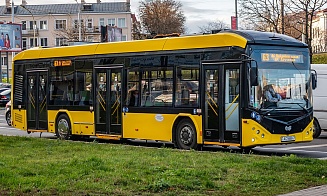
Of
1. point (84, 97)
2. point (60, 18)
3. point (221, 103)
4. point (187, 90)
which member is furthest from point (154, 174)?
point (60, 18)

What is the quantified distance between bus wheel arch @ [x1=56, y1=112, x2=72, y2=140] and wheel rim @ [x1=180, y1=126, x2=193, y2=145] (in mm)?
5532

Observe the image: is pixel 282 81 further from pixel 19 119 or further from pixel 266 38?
pixel 19 119

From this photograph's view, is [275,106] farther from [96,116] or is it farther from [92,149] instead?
[96,116]

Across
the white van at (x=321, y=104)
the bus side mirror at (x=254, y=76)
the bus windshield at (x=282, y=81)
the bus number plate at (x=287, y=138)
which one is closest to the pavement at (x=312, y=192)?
the bus side mirror at (x=254, y=76)

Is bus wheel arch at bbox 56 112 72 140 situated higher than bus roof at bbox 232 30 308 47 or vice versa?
bus roof at bbox 232 30 308 47

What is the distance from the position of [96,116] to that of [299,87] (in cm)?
699

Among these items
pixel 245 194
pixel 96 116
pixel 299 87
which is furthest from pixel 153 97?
pixel 245 194

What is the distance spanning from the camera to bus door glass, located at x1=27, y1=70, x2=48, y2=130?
82.6 feet

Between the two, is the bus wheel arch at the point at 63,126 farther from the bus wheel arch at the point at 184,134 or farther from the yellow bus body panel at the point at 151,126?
the bus wheel arch at the point at 184,134

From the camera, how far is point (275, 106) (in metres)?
18.2

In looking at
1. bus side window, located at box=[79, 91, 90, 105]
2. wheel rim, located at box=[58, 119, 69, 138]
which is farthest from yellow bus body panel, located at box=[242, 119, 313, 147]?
wheel rim, located at box=[58, 119, 69, 138]

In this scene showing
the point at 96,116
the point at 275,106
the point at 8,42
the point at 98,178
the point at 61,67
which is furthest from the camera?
the point at 8,42

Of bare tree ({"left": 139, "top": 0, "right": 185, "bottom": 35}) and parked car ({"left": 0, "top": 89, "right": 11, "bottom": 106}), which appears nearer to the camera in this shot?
parked car ({"left": 0, "top": 89, "right": 11, "bottom": 106})

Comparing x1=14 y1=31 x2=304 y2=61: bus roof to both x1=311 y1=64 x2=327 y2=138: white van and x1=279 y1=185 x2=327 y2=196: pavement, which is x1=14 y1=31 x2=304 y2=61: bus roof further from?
Result: x1=279 y1=185 x2=327 y2=196: pavement
